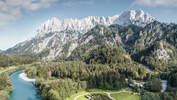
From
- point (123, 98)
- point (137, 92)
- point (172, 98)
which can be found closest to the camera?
point (172, 98)

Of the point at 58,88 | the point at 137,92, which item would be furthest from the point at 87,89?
the point at 137,92

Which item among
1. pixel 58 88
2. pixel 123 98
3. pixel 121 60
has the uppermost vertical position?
pixel 121 60

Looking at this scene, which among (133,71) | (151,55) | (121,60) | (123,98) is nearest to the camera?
(123,98)

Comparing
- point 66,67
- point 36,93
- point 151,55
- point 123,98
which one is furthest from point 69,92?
point 151,55

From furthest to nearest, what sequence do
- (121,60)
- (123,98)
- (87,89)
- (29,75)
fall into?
(121,60), (29,75), (87,89), (123,98)

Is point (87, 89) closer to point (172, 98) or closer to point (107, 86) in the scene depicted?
point (107, 86)

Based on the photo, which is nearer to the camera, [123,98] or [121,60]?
[123,98]

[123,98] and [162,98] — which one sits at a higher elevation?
[162,98]

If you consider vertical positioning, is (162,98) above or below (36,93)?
above

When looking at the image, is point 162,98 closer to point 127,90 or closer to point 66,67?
point 127,90
